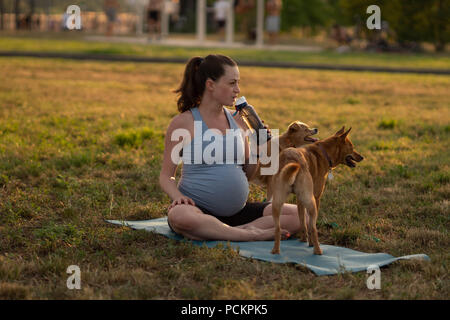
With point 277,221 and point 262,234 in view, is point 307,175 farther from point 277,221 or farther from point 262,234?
point 262,234

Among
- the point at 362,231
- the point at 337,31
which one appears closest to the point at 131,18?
the point at 337,31

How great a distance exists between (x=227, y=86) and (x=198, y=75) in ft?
0.98

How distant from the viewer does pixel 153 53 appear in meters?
26.4

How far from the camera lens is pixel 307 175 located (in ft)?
14.9

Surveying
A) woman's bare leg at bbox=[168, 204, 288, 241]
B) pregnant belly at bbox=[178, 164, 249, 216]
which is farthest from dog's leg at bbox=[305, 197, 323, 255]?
pregnant belly at bbox=[178, 164, 249, 216]

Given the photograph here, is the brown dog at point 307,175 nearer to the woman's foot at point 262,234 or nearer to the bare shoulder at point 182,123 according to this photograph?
the woman's foot at point 262,234

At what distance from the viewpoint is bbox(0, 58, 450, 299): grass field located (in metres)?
4.09

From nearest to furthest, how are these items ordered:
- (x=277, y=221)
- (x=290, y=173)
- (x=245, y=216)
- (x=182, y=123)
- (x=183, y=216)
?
1. (x=290, y=173)
2. (x=277, y=221)
3. (x=183, y=216)
4. (x=182, y=123)
5. (x=245, y=216)

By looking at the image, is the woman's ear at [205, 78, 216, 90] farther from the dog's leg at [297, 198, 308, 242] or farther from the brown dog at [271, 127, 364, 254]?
the dog's leg at [297, 198, 308, 242]

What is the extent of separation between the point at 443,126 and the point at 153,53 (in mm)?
17695

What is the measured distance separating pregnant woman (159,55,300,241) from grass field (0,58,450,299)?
0.31 m

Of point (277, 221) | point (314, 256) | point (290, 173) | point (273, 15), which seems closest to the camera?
point (290, 173)

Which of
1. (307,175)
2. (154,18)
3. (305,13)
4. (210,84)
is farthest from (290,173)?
(305,13)
